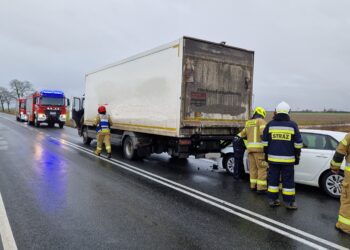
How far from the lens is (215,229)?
4688 millimetres

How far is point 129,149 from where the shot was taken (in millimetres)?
10992

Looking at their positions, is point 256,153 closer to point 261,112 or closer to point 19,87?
point 261,112

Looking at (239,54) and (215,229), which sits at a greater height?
(239,54)

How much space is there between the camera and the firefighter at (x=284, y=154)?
584cm

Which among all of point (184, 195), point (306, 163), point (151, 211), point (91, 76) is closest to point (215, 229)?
point (151, 211)

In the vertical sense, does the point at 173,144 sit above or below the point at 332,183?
above

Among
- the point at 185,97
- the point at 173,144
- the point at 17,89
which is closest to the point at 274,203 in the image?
the point at 185,97

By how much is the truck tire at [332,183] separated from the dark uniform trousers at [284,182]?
1.32 m

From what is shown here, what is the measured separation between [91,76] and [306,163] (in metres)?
10.1

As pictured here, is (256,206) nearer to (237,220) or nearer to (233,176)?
(237,220)

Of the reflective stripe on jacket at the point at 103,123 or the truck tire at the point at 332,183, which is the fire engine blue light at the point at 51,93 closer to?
the reflective stripe on jacket at the point at 103,123

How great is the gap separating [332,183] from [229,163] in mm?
2815

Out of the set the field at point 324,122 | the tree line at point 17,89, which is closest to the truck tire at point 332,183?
the field at point 324,122

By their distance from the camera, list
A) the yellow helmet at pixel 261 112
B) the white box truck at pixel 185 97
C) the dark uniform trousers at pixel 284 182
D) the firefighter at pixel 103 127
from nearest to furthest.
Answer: the dark uniform trousers at pixel 284 182, the yellow helmet at pixel 261 112, the white box truck at pixel 185 97, the firefighter at pixel 103 127
